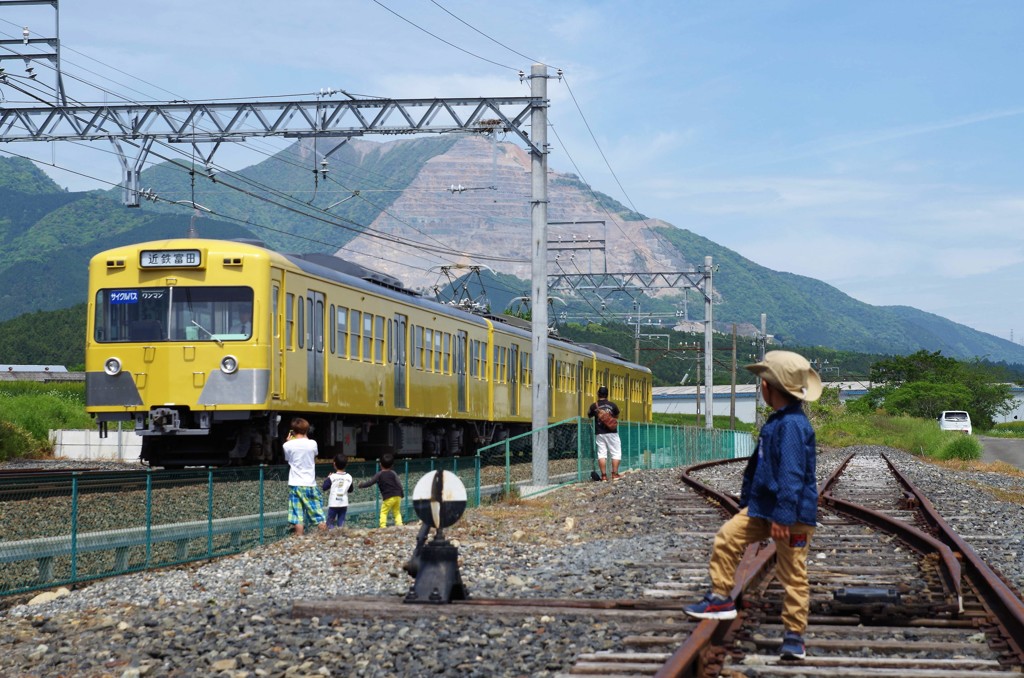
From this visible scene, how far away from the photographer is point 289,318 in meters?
17.6

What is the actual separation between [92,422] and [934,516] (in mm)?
28195

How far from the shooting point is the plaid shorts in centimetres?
1330

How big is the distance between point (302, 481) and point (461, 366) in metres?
13.3

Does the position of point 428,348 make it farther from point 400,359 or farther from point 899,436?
point 899,436

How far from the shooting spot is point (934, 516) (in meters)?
13.0

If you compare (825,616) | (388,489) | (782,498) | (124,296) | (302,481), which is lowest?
(825,616)

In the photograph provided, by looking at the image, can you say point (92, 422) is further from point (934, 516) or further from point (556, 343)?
point (934, 516)

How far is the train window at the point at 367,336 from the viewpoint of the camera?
2055 cm

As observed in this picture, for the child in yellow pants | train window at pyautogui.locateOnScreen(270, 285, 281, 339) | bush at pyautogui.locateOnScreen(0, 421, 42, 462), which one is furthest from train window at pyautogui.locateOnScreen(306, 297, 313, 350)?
bush at pyautogui.locateOnScreen(0, 421, 42, 462)

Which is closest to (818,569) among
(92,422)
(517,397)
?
(517,397)

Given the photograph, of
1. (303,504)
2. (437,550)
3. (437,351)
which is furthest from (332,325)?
(437,550)

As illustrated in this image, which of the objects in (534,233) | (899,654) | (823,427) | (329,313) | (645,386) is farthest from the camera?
(823,427)

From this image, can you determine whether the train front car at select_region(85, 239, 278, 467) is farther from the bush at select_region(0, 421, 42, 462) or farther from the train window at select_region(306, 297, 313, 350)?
the bush at select_region(0, 421, 42, 462)

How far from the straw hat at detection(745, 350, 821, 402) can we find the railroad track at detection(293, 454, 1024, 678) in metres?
1.17
